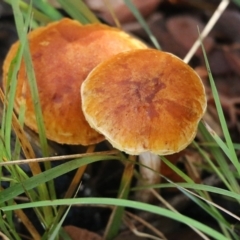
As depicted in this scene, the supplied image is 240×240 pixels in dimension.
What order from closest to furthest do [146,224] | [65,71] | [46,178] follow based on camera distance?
[46,178] → [65,71] → [146,224]

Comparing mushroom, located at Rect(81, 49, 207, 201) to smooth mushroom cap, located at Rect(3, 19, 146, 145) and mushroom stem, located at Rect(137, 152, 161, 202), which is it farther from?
mushroom stem, located at Rect(137, 152, 161, 202)

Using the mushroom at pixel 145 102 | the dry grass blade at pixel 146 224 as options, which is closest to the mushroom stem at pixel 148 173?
the dry grass blade at pixel 146 224

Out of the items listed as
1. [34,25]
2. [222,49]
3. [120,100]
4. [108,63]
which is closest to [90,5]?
[34,25]

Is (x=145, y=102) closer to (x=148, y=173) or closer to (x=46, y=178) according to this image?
(x=46, y=178)

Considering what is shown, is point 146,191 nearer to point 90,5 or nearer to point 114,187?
point 114,187

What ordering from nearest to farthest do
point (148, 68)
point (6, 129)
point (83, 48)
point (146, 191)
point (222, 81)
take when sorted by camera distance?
point (6, 129), point (148, 68), point (83, 48), point (146, 191), point (222, 81)

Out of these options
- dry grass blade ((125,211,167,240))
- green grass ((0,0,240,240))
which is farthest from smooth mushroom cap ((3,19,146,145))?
dry grass blade ((125,211,167,240))

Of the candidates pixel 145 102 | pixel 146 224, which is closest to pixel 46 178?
pixel 145 102
